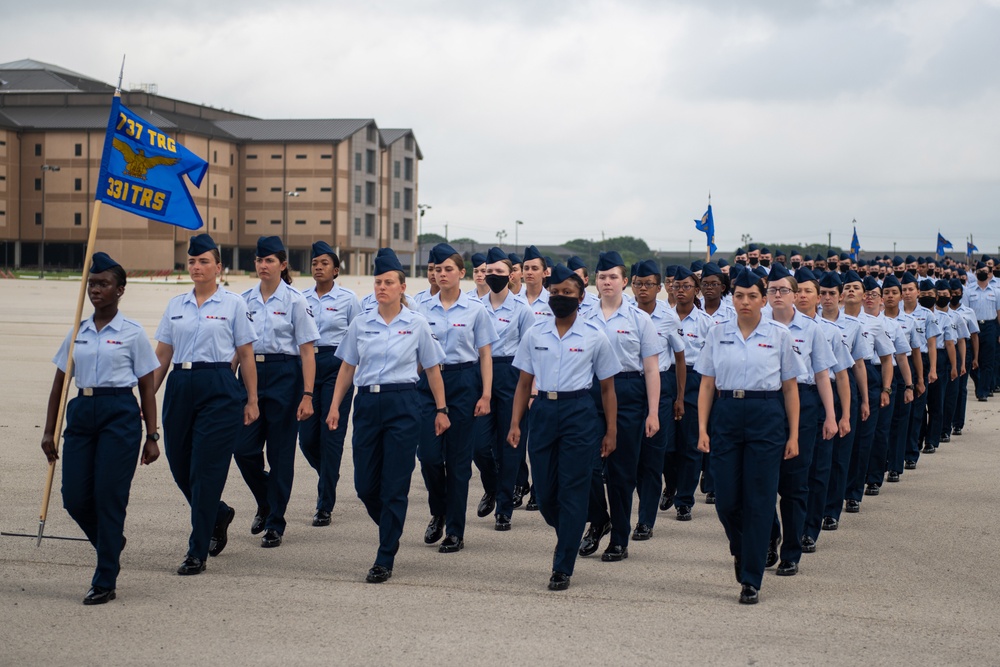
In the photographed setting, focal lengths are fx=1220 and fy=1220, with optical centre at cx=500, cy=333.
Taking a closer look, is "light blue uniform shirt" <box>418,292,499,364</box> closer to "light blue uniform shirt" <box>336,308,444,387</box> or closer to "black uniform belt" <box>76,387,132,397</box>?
"light blue uniform shirt" <box>336,308,444,387</box>

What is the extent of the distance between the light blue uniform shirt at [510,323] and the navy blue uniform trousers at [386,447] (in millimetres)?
2689

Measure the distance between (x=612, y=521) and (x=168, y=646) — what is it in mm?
3439

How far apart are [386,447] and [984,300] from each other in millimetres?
16249

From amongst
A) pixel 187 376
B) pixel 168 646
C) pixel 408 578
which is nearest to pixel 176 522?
pixel 187 376

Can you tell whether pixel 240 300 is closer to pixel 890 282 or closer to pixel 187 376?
pixel 187 376

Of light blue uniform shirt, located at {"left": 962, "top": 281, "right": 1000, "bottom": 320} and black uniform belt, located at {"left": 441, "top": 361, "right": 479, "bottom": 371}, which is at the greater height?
light blue uniform shirt, located at {"left": 962, "top": 281, "right": 1000, "bottom": 320}

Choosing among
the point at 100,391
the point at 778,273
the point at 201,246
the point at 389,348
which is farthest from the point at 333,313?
the point at 778,273

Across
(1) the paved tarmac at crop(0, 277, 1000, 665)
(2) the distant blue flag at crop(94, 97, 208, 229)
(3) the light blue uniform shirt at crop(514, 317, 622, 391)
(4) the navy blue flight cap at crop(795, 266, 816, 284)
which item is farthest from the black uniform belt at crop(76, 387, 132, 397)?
(4) the navy blue flight cap at crop(795, 266, 816, 284)

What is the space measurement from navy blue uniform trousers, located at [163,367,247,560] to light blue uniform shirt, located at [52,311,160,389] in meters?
0.53

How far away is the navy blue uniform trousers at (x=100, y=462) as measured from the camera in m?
7.16

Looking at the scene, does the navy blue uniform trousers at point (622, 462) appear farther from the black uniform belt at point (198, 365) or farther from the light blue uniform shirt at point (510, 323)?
the black uniform belt at point (198, 365)

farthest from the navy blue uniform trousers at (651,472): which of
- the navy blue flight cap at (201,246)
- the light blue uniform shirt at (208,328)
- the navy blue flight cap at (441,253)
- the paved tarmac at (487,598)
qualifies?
the navy blue flight cap at (201,246)

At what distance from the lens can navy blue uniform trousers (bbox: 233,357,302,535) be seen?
8.98 m

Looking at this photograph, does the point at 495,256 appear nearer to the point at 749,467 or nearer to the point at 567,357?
the point at 567,357
